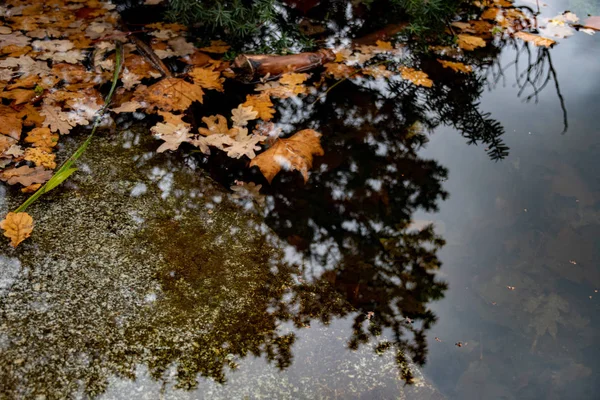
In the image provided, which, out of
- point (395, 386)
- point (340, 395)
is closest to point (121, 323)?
point (340, 395)

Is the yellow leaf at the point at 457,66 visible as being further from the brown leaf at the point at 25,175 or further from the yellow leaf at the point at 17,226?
the yellow leaf at the point at 17,226

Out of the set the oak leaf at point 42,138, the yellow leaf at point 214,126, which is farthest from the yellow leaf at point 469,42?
the oak leaf at point 42,138

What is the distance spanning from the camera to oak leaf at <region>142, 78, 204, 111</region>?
2.94 metres

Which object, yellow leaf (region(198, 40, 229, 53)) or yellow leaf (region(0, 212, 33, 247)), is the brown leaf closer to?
yellow leaf (region(0, 212, 33, 247))

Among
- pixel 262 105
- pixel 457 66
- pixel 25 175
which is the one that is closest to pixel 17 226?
pixel 25 175

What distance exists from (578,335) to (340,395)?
1213mm

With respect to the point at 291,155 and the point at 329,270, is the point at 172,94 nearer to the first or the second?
the point at 291,155

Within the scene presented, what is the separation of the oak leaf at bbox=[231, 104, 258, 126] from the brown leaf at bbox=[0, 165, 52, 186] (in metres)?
1.09

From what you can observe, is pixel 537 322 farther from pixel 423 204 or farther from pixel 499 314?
pixel 423 204

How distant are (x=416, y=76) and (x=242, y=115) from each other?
144 cm

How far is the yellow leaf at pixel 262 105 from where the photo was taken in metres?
2.97

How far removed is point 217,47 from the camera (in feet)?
11.8

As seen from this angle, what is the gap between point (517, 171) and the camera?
9.29 feet

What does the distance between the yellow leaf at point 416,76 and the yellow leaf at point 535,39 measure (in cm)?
128
